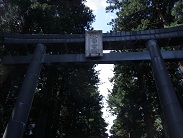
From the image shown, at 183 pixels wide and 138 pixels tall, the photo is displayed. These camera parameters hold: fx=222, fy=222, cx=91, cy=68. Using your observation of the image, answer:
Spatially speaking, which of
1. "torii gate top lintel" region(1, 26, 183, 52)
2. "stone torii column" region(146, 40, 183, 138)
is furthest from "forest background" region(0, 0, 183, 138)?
"stone torii column" region(146, 40, 183, 138)

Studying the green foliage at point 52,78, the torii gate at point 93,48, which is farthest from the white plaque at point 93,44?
the green foliage at point 52,78

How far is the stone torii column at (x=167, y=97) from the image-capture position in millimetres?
7957

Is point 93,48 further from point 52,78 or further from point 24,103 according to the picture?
point 52,78

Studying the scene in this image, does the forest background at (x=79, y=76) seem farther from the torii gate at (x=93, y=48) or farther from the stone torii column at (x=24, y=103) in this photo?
the stone torii column at (x=24, y=103)

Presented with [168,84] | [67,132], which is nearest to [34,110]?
[67,132]

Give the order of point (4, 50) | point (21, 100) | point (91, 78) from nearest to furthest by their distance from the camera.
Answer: point (21, 100)
point (4, 50)
point (91, 78)

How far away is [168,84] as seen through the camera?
29.4ft

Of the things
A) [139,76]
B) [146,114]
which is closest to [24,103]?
[146,114]

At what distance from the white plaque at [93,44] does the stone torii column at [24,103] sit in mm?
2277

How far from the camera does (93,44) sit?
34.7 ft

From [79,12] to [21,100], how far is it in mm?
10137

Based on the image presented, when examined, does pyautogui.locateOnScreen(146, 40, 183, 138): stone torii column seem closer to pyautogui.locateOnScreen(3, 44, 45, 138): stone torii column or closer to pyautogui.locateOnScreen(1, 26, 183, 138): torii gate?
pyautogui.locateOnScreen(1, 26, 183, 138): torii gate

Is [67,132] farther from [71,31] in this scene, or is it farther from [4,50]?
[4,50]

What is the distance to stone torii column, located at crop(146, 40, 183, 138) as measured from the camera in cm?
796
